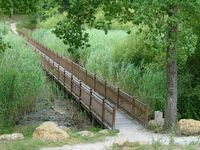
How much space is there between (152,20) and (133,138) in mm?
3785

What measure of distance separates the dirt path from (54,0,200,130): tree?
2.91 feet

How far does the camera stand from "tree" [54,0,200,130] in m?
12.1

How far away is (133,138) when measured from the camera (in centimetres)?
1335

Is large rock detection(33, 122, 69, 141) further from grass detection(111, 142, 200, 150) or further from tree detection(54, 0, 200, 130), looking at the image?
tree detection(54, 0, 200, 130)

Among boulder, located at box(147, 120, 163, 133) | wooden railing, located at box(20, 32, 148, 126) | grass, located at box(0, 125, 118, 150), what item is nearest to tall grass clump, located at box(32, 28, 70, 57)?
wooden railing, located at box(20, 32, 148, 126)

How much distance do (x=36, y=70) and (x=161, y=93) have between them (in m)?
6.35

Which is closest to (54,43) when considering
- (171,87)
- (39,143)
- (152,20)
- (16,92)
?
(16,92)

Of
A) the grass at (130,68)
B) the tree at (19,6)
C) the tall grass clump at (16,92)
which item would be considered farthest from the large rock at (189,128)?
the tall grass clump at (16,92)

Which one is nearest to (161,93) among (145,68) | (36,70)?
(145,68)

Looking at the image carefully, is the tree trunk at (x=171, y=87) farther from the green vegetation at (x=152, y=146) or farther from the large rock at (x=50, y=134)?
the large rock at (x=50, y=134)

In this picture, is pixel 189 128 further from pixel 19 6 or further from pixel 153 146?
pixel 19 6

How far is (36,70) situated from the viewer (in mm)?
20734

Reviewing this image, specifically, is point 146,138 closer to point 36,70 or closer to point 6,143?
point 6,143

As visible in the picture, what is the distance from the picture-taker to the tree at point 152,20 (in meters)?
12.1
